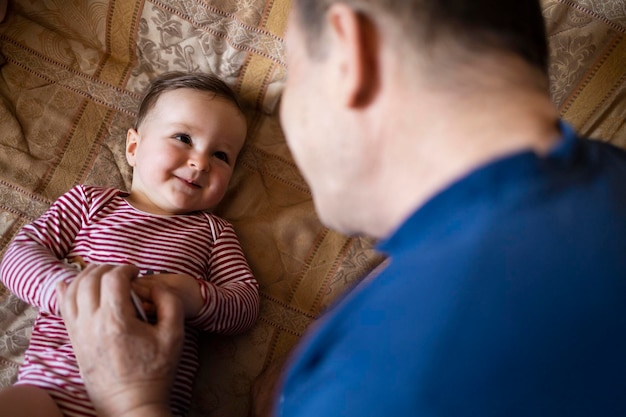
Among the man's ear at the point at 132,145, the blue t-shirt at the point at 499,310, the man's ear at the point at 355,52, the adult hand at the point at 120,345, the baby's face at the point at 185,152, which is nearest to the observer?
the blue t-shirt at the point at 499,310

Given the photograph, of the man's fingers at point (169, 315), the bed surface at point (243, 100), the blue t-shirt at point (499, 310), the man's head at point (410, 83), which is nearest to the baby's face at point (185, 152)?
the bed surface at point (243, 100)

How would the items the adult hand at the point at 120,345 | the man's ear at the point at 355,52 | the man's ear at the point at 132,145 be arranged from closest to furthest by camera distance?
the man's ear at the point at 355,52 → the adult hand at the point at 120,345 → the man's ear at the point at 132,145

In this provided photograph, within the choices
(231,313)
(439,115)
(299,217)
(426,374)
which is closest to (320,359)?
(426,374)

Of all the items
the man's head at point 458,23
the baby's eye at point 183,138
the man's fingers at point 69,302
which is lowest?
the man's fingers at point 69,302

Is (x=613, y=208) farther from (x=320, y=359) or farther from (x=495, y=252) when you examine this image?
(x=320, y=359)

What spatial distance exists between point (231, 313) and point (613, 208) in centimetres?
80

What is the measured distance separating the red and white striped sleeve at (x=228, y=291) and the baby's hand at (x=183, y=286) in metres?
0.02

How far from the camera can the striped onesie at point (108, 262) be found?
1.12 metres

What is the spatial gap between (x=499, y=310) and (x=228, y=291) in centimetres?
77

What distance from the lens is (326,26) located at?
69 centimetres

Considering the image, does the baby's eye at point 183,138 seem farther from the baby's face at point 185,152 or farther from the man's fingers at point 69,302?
the man's fingers at point 69,302

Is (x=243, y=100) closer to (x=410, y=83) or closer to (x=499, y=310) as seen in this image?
(x=410, y=83)

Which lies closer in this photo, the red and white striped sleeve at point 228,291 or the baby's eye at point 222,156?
the red and white striped sleeve at point 228,291

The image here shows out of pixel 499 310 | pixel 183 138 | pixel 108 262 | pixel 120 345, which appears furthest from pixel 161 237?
pixel 499 310
